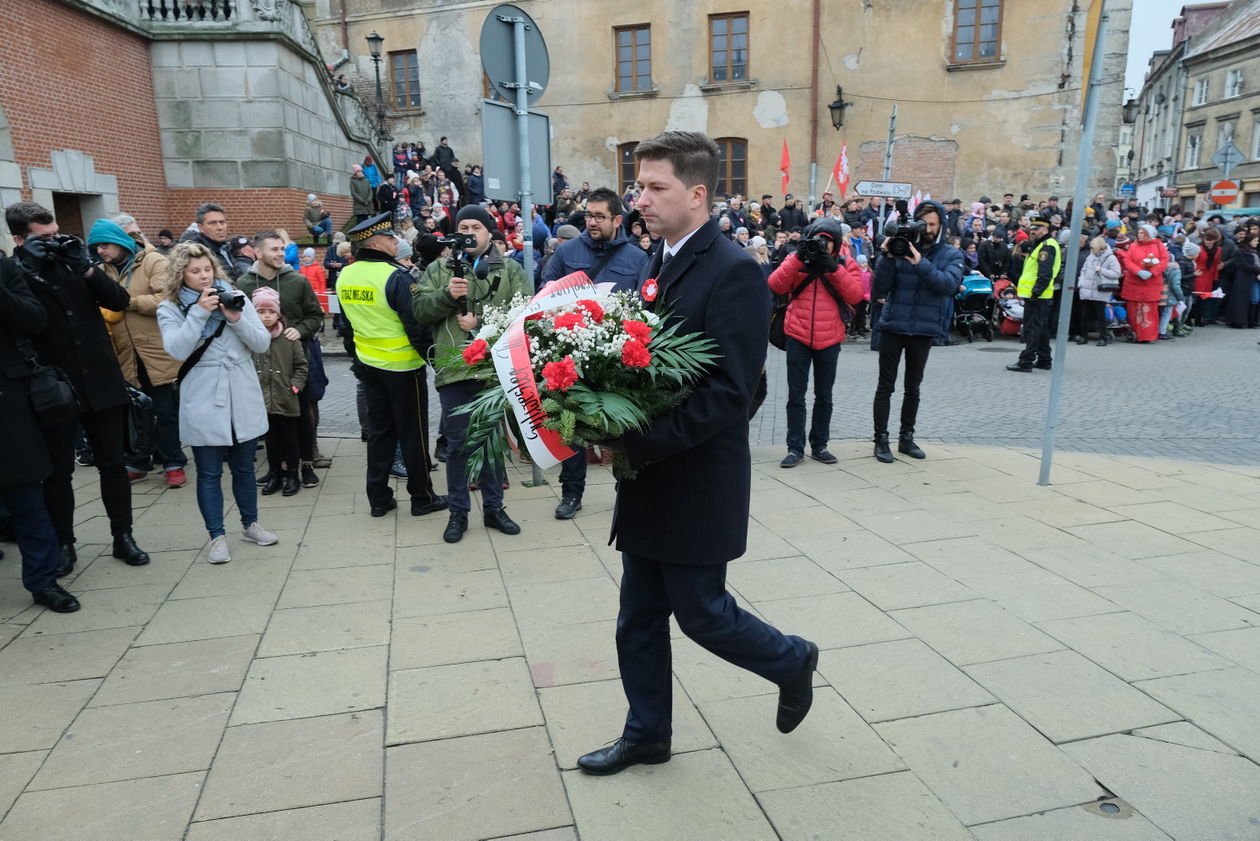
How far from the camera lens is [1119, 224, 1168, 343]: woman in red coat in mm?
13711

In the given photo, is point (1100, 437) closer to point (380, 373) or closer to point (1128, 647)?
point (1128, 647)

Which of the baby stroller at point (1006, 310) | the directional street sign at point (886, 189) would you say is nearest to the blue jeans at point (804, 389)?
the directional street sign at point (886, 189)

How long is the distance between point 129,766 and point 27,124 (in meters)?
13.3

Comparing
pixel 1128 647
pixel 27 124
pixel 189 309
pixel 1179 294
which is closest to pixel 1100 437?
pixel 1128 647

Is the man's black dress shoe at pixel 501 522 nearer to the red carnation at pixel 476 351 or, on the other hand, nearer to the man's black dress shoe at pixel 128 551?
the man's black dress shoe at pixel 128 551

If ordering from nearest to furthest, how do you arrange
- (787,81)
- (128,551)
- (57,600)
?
(57,600), (128,551), (787,81)

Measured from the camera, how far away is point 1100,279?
13812mm

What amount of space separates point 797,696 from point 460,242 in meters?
3.65

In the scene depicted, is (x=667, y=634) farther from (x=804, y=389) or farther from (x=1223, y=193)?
(x=1223, y=193)

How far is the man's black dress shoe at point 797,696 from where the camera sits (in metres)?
2.90

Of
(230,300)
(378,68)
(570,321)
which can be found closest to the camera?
(570,321)

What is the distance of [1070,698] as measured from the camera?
130 inches

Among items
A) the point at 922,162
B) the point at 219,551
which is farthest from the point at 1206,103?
the point at 219,551

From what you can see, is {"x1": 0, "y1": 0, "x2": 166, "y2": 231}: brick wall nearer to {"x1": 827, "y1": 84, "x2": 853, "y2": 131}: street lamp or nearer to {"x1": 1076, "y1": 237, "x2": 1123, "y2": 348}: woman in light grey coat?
{"x1": 1076, "y1": 237, "x2": 1123, "y2": 348}: woman in light grey coat
